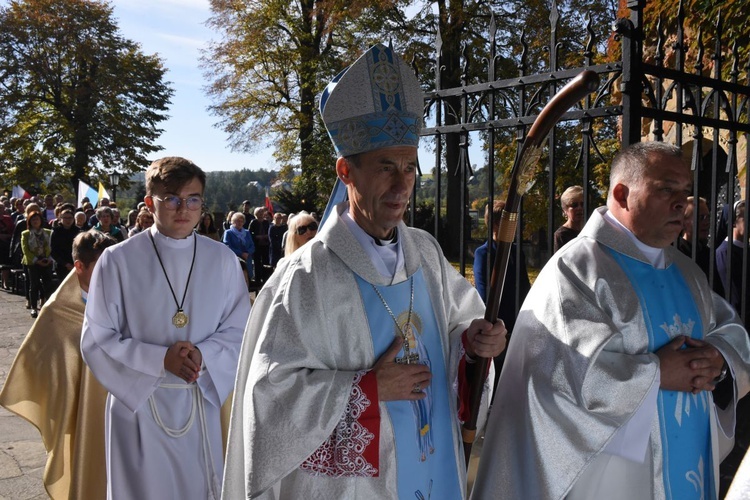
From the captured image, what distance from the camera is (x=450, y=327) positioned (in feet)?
9.28

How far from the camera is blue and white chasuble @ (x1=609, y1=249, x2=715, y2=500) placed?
294 cm

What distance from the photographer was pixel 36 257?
12.6 m

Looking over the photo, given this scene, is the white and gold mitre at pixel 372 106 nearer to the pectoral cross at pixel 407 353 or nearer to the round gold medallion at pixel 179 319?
the pectoral cross at pixel 407 353

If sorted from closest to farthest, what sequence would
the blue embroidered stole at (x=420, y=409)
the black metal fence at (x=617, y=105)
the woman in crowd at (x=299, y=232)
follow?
the blue embroidered stole at (x=420, y=409) → the black metal fence at (x=617, y=105) → the woman in crowd at (x=299, y=232)

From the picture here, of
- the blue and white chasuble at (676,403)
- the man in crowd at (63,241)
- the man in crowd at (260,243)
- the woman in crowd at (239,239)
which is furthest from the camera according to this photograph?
the man in crowd at (260,243)

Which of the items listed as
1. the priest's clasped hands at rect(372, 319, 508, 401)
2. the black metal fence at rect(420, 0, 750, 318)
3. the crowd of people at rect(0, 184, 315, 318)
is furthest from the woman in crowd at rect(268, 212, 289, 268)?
the priest's clasped hands at rect(372, 319, 508, 401)

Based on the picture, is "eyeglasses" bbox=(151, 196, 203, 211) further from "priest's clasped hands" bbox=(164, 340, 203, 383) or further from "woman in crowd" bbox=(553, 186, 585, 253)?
"woman in crowd" bbox=(553, 186, 585, 253)

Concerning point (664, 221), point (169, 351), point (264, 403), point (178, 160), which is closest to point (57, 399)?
point (169, 351)

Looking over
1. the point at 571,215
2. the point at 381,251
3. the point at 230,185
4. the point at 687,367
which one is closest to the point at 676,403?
the point at 687,367

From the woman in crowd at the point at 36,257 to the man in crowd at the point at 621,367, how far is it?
11.2 metres

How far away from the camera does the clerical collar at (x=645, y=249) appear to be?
3.10 m

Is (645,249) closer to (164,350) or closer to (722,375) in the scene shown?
(722,375)

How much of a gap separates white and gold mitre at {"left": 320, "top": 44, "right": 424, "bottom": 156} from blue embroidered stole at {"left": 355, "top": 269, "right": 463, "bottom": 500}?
466 millimetres

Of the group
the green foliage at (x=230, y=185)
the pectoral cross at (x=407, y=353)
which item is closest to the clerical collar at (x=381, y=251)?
the pectoral cross at (x=407, y=353)
